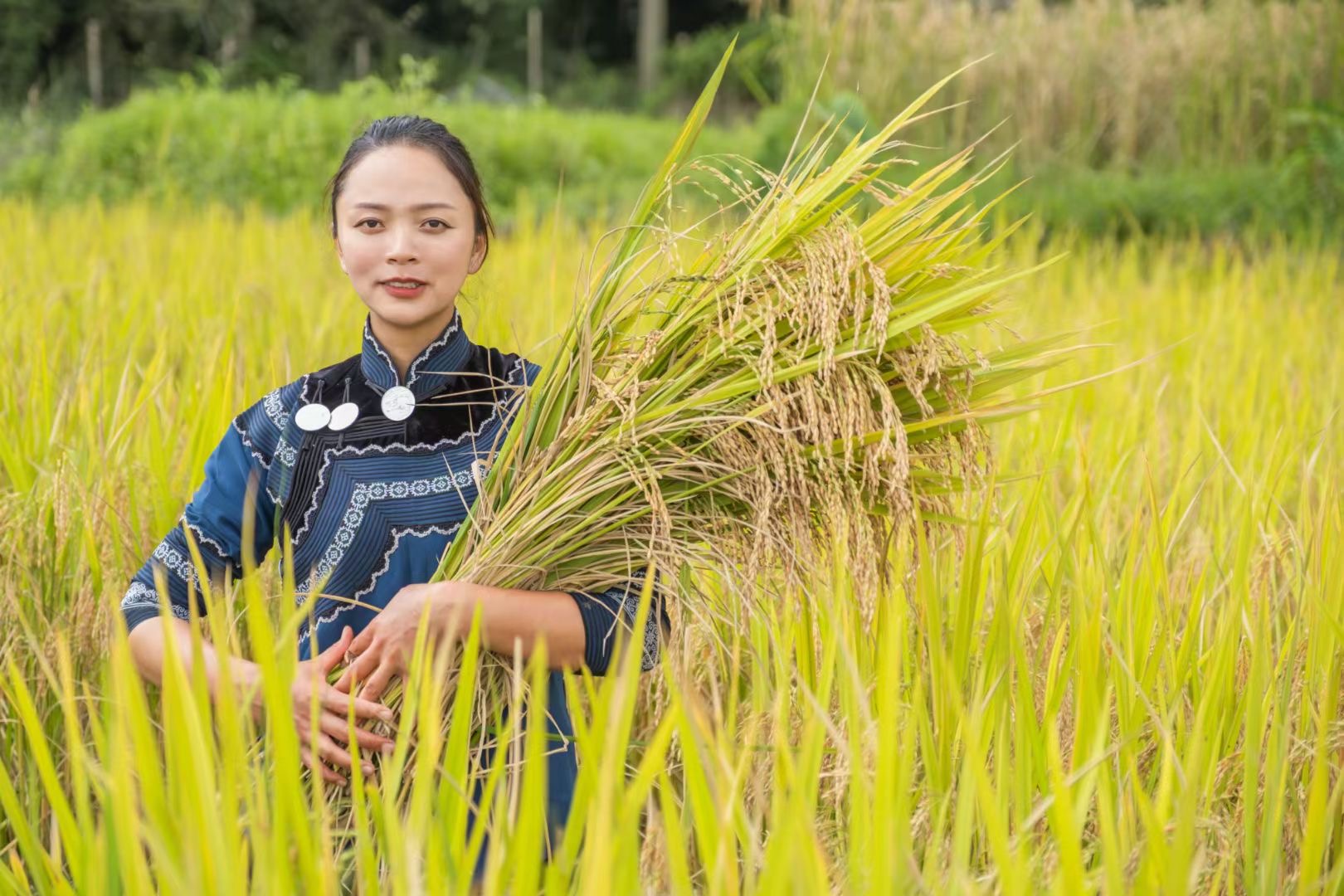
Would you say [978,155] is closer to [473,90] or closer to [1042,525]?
[1042,525]

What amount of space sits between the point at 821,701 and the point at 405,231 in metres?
0.61

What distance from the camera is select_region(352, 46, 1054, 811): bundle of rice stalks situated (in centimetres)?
110

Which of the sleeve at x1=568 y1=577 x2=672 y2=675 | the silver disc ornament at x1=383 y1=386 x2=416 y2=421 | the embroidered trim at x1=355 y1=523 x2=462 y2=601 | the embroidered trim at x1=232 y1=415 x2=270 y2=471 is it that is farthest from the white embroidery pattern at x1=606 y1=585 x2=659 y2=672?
the embroidered trim at x1=232 y1=415 x2=270 y2=471

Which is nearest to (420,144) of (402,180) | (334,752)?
(402,180)

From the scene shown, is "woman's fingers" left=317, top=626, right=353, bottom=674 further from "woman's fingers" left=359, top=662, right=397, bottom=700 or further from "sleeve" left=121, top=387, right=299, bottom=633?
"sleeve" left=121, top=387, right=299, bottom=633

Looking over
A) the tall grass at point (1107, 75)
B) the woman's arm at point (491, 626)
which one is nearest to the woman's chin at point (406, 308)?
the woman's arm at point (491, 626)

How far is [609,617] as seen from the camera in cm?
121

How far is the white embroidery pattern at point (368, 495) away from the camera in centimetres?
125

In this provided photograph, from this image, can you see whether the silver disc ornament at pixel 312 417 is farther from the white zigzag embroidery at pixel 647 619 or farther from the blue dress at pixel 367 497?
the white zigzag embroidery at pixel 647 619

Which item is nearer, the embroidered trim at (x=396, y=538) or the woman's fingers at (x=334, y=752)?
the woman's fingers at (x=334, y=752)

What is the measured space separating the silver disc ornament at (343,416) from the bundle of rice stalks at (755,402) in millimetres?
→ 167

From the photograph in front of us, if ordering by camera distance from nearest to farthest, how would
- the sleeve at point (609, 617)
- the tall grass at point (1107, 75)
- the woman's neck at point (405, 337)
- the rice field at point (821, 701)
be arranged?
the rice field at point (821, 701) < the sleeve at point (609, 617) < the woman's neck at point (405, 337) < the tall grass at point (1107, 75)

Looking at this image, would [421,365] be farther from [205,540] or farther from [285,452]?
[205,540]

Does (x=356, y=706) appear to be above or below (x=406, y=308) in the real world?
below
